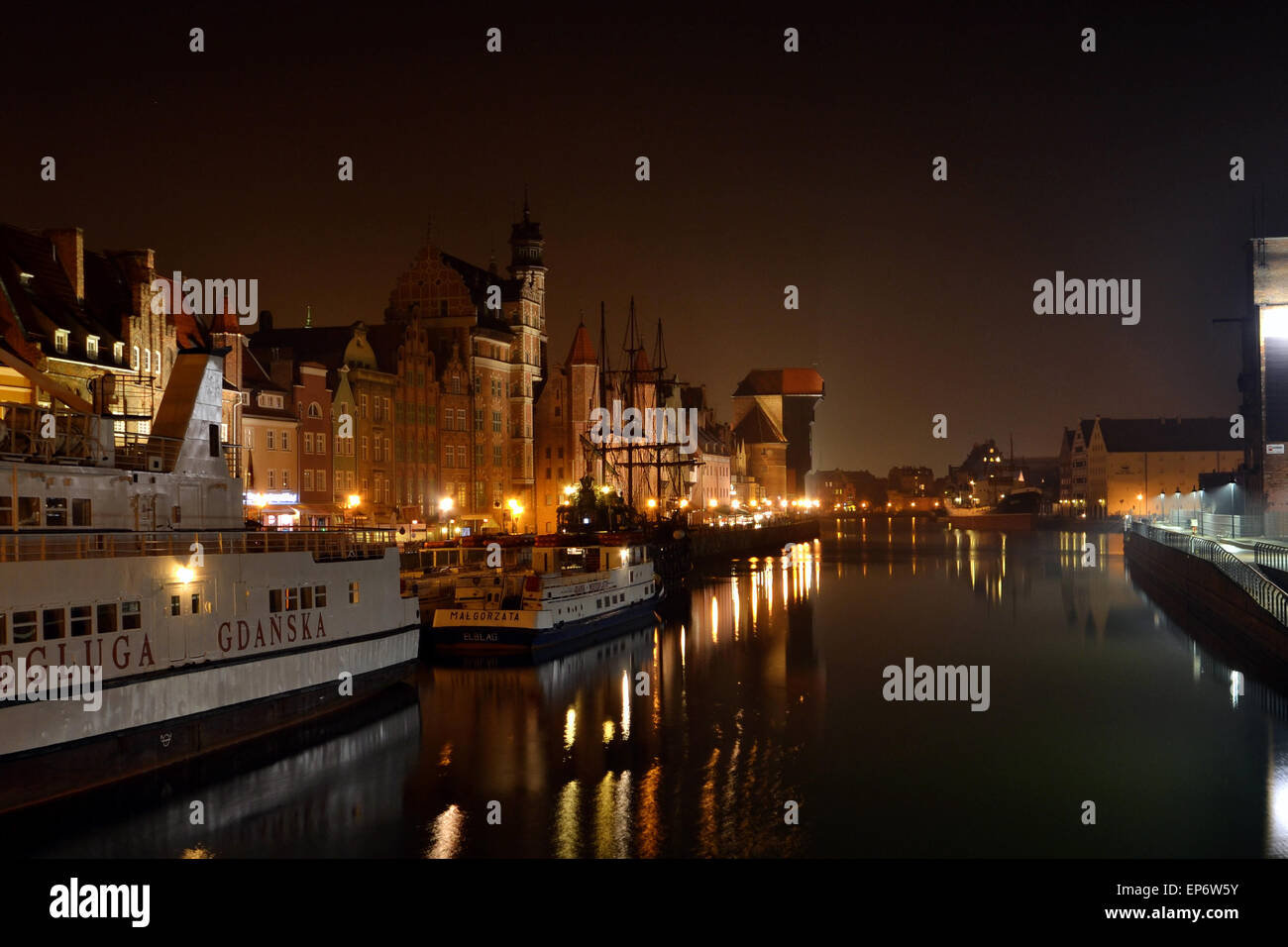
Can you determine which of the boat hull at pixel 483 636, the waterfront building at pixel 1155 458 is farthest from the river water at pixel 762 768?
the waterfront building at pixel 1155 458

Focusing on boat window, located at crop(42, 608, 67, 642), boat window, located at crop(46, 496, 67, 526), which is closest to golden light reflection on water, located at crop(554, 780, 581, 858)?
boat window, located at crop(42, 608, 67, 642)

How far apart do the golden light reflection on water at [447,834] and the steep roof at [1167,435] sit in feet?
588

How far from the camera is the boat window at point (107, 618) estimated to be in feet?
83.8

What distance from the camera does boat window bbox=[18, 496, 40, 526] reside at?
26.6 m

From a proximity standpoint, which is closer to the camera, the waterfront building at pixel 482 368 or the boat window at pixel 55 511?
the boat window at pixel 55 511

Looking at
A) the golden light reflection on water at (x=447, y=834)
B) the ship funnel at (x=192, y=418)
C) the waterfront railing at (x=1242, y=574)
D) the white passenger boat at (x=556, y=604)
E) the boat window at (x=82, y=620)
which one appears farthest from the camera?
the white passenger boat at (x=556, y=604)

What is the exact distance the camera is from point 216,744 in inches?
1120

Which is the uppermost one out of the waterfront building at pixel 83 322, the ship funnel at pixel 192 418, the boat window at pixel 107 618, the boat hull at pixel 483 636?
the waterfront building at pixel 83 322

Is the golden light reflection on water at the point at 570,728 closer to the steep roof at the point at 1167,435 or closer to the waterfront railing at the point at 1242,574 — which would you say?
the waterfront railing at the point at 1242,574

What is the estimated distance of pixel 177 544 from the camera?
28.7m

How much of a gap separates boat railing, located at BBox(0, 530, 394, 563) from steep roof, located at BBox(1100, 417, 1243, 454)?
6766 inches

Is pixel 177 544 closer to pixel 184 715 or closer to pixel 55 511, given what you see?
pixel 55 511

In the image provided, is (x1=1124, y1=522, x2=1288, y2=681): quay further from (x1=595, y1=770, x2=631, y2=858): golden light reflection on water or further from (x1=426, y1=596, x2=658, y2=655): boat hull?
(x1=426, y1=596, x2=658, y2=655): boat hull

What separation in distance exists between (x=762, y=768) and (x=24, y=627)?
671 inches
